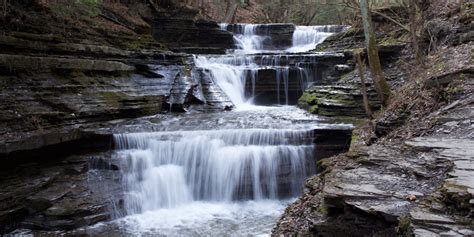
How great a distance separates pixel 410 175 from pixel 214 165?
4881mm

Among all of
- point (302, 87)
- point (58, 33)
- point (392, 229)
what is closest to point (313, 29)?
point (302, 87)

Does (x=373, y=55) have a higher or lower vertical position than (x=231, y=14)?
lower

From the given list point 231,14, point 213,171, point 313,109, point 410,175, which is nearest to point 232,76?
point 313,109

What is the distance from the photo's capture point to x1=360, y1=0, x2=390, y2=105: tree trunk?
9312mm

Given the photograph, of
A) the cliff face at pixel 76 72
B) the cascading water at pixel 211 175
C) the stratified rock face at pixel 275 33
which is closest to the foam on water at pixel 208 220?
the cascading water at pixel 211 175

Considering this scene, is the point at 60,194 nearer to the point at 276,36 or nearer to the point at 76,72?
the point at 76,72

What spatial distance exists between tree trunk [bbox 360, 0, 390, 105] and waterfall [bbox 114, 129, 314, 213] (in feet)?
7.06

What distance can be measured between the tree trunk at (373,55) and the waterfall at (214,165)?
215 centimetres

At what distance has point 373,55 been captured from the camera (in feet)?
31.6

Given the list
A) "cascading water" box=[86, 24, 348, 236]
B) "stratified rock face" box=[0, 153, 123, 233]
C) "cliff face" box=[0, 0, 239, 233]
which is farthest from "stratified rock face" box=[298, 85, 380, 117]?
"stratified rock face" box=[0, 153, 123, 233]

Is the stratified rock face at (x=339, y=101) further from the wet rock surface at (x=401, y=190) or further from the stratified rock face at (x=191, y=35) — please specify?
the stratified rock face at (x=191, y=35)

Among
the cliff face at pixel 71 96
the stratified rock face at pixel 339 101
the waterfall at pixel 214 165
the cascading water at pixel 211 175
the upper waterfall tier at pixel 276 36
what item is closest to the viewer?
the cliff face at pixel 71 96

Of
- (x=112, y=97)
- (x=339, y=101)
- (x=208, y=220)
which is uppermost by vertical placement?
(x=112, y=97)

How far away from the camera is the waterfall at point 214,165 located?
8.49m
